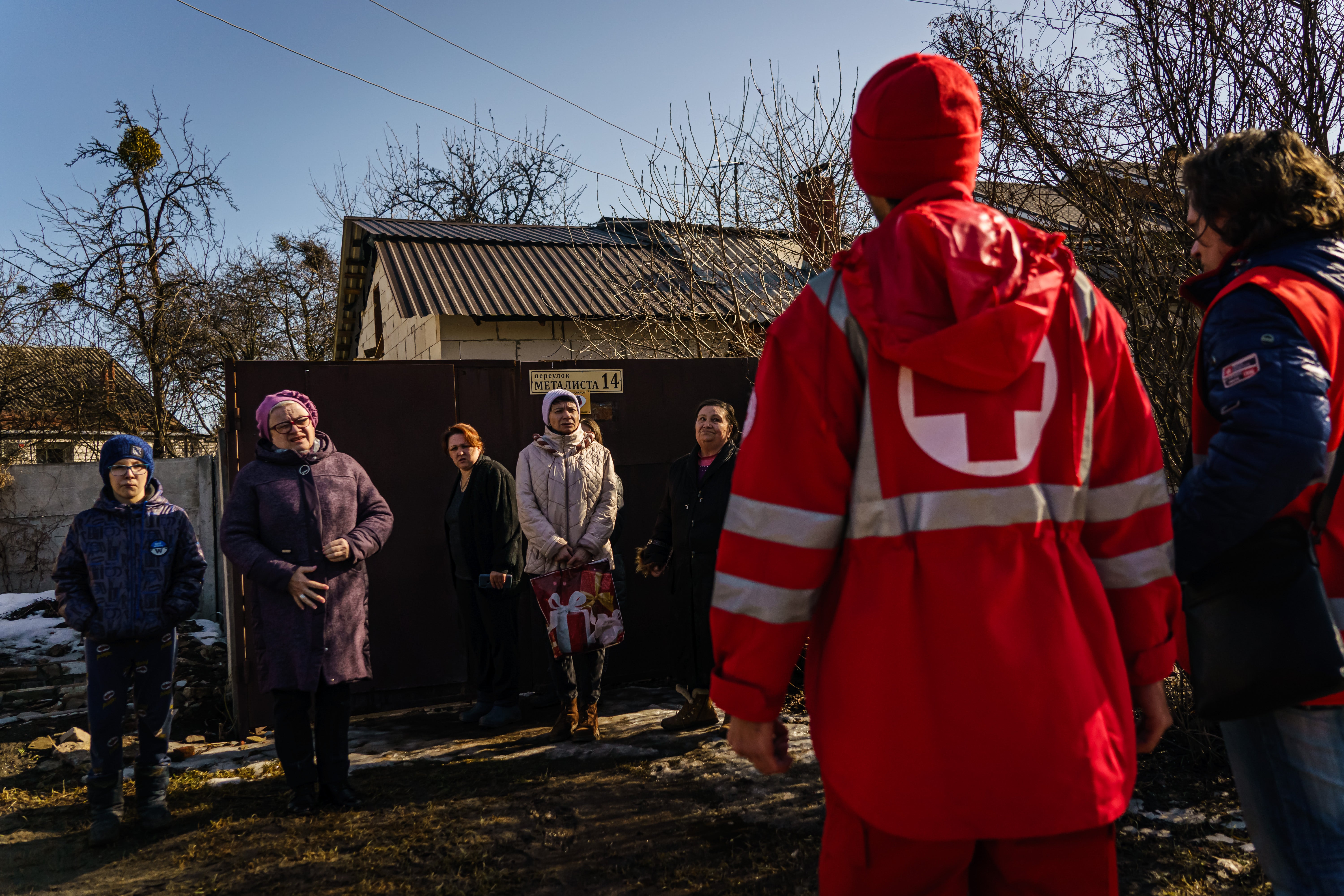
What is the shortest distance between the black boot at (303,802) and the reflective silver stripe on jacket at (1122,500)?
3866 millimetres

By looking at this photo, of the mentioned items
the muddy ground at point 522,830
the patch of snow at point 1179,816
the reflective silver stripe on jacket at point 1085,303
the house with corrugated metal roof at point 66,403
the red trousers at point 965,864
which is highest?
the house with corrugated metal roof at point 66,403

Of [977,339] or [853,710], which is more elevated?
[977,339]

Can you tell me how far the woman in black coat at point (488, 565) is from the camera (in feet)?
18.3

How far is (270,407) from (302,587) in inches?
34.9

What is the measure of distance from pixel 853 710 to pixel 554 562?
397 centimetres

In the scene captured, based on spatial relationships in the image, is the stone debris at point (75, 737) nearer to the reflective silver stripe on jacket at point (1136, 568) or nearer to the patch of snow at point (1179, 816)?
the patch of snow at point (1179, 816)

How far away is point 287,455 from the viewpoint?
418cm

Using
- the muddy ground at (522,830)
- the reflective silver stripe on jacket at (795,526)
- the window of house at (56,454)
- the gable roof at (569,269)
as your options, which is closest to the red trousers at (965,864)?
the reflective silver stripe on jacket at (795,526)

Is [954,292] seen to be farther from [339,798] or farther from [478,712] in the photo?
[478,712]

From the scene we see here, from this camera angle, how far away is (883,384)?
4.63 ft

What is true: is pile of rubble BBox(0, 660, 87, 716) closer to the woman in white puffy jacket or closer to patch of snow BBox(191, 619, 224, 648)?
patch of snow BBox(191, 619, 224, 648)

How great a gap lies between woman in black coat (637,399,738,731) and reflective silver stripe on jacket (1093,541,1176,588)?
3426 mm

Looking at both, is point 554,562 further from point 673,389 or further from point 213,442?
point 213,442

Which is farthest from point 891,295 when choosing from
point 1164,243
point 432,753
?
point 432,753
